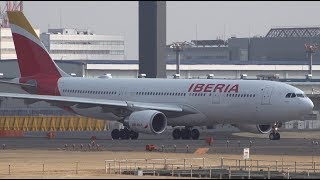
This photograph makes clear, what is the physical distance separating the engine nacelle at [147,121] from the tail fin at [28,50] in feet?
42.6

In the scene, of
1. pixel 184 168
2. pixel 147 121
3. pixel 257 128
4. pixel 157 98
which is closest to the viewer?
pixel 184 168

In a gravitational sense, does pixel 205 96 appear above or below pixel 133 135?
above

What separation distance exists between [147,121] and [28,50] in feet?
57.1

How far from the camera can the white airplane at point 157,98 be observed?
90.9m

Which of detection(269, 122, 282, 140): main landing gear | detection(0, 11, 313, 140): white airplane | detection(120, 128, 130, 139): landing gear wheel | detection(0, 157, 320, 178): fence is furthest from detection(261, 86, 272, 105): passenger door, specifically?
detection(0, 157, 320, 178): fence

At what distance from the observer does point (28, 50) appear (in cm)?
10419

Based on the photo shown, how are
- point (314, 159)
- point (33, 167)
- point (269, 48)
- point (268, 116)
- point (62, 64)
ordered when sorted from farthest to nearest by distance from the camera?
1. point (269, 48)
2. point (62, 64)
3. point (268, 116)
4. point (314, 159)
5. point (33, 167)

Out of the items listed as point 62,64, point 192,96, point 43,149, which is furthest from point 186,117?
point 62,64

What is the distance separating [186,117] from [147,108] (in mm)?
3134

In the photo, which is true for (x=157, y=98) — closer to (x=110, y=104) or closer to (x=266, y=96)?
(x=110, y=104)

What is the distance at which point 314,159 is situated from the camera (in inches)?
2857

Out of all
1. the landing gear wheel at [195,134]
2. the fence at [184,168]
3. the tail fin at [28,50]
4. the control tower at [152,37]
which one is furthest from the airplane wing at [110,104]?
the control tower at [152,37]

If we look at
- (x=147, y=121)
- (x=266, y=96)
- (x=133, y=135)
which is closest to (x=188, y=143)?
(x=147, y=121)

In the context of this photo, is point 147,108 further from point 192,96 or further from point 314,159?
point 314,159
